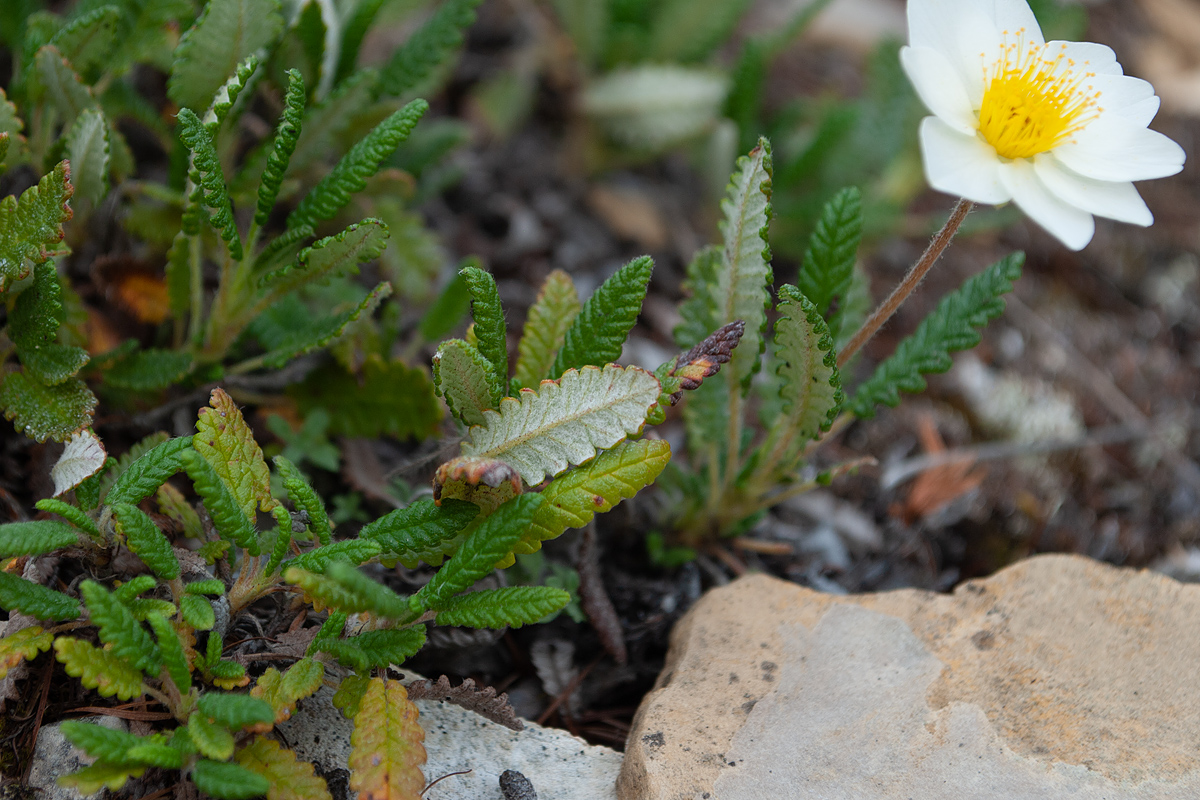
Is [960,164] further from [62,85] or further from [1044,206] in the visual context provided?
[62,85]

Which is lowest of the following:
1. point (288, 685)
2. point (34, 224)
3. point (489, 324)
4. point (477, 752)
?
point (477, 752)

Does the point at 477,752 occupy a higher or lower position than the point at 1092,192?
lower

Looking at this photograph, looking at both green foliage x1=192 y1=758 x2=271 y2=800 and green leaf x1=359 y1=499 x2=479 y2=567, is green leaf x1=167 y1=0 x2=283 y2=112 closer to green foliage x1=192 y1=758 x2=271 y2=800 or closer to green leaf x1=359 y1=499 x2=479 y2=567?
green leaf x1=359 y1=499 x2=479 y2=567

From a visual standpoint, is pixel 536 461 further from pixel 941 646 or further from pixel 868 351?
pixel 868 351

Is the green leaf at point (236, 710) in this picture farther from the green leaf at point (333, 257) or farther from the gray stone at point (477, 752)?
the green leaf at point (333, 257)

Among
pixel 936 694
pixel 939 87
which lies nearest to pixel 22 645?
pixel 936 694

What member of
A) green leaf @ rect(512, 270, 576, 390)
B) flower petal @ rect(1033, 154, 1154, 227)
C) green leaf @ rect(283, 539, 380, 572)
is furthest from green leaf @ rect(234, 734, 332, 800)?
flower petal @ rect(1033, 154, 1154, 227)

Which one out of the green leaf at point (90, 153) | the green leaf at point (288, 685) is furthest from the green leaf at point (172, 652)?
the green leaf at point (90, 153)

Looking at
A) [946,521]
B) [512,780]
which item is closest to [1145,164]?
[946,521]
